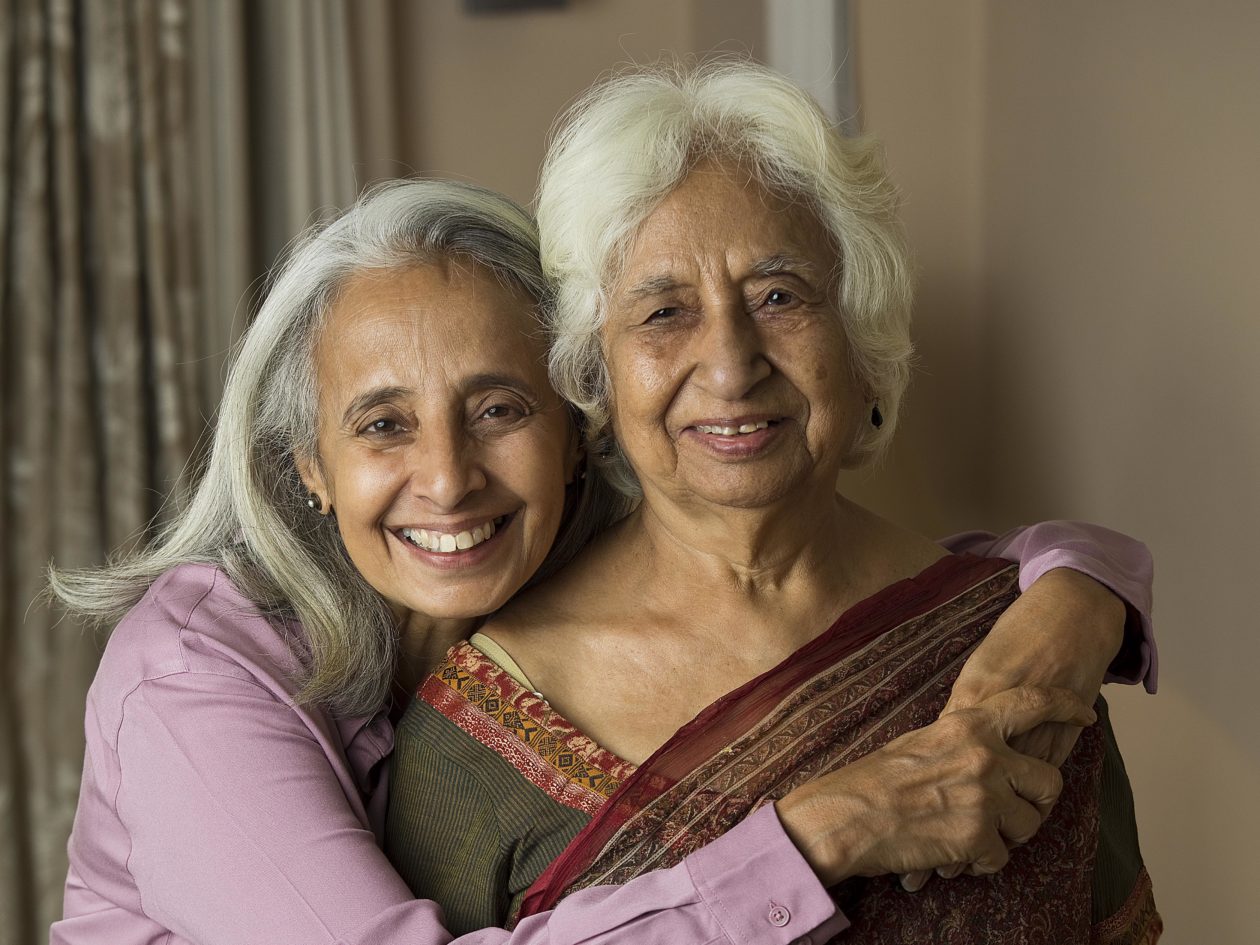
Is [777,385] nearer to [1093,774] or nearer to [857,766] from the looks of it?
[857,766]

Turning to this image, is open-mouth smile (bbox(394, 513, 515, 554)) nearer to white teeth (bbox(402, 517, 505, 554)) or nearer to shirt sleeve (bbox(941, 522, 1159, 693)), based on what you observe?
white teeth (bbox(402, 517, 505, 554))

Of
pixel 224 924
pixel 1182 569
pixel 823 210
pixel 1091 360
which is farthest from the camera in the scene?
pixel 1091 360

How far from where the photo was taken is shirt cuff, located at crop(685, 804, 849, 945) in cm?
139

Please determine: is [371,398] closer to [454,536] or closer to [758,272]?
[454,536]

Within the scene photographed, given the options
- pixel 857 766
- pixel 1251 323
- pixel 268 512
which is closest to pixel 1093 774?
pixel 857 766

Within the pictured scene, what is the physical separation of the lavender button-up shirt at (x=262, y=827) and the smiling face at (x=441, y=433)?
230mm

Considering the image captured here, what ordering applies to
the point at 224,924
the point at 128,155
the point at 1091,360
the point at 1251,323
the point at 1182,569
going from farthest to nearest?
the point at 128,155 → the point at 1091,360 → the point at 1182,569 → the point at 1251,323 → the point at 224,924

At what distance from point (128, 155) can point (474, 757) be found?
1701 millimetres

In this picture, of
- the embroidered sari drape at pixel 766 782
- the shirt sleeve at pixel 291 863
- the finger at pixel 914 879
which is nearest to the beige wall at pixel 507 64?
the embroidered sari drape at pixel 766 782

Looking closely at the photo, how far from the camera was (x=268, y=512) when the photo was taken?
1.97 m

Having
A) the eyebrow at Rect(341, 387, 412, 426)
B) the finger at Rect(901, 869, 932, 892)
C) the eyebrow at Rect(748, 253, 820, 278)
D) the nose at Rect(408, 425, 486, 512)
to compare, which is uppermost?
the eyebrow at Rect(748, 253, 820, 278)

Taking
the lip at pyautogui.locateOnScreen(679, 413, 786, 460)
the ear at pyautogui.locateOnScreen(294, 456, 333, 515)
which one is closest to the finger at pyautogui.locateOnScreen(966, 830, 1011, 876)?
the lip at pyautogui.locateOnScreen(679, 413, 786, 460)

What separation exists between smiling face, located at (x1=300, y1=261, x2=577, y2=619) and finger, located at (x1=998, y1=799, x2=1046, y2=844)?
2.27 ft

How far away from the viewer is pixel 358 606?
1948 mm
